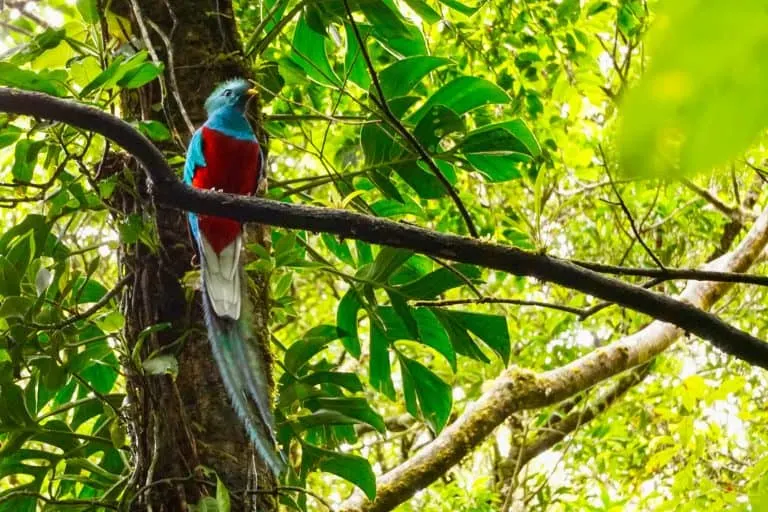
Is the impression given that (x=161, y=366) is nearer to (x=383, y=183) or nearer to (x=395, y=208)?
(x=383, y=183)

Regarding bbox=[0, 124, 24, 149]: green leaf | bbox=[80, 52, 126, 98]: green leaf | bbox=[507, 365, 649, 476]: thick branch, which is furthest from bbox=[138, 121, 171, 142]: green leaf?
bbox=[507, 365, 649, 476]: thick branch

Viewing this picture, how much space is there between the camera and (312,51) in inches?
72.4

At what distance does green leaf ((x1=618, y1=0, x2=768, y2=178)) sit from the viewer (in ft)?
0.61

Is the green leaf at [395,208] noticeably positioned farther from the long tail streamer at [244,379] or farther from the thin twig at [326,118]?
the long tail streamer at [244,379]

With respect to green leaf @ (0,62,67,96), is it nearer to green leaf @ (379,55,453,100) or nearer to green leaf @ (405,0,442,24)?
green leaf @ (379,55,453,100)

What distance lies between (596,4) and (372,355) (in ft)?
4.01

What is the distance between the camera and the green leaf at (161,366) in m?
1.33

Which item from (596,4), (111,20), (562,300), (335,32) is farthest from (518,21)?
(562,300)

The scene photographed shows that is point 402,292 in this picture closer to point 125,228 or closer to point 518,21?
point 125,228

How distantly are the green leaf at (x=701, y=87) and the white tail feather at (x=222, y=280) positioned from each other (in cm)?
133

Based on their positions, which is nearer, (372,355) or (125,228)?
(125,228)

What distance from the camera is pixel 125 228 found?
4.60 ft

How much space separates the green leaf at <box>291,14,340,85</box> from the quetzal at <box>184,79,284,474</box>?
0.59ft

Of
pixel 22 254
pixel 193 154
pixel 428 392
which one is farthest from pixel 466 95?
pixel 22 254
